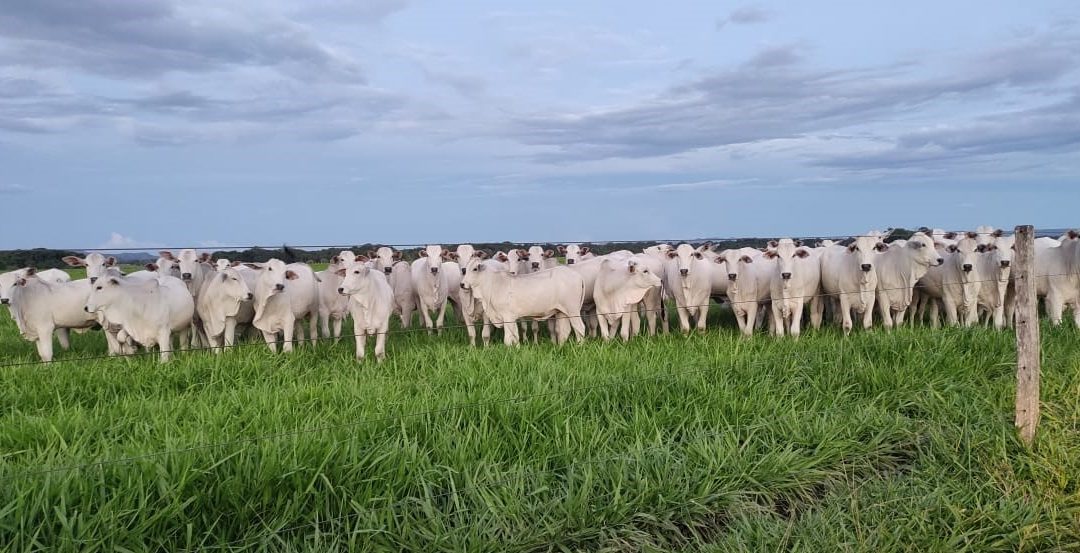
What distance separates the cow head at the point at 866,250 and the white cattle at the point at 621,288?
3.11 metres

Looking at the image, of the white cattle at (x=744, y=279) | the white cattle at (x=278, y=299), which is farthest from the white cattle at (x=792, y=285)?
the white cattle at (x=278, y=299)

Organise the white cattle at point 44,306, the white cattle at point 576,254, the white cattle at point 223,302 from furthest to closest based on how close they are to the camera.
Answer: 1. the white cattle at point 576,254
2. the white cattle at point 223,302
3. the white cattle at point 44,306

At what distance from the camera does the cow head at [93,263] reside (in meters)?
10.6

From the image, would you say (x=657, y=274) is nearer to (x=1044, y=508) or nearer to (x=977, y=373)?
(x=977, y=373)

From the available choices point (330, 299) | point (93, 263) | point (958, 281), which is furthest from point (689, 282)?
point (93, 263)

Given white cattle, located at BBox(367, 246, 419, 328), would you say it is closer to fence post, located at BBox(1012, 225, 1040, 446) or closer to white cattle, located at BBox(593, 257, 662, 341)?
white cattle, located at BBox(593, 257, 662, 341)

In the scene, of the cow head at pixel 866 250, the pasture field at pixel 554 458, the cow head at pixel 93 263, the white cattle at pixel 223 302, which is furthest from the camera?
the cow head at pixel 866 250

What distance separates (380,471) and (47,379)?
5147mm

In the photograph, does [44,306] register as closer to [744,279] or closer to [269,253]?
[269,253]

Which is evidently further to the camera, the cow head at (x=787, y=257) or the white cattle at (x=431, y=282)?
the white cattle at (x=431, y=282)

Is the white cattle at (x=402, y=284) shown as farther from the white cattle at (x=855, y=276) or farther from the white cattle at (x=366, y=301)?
the white cattle at (x=855, y=276)

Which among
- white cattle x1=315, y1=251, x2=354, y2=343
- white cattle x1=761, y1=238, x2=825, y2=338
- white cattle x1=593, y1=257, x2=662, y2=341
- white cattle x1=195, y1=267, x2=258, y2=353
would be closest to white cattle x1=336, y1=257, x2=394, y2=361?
white cattle x1=195, y1=267, x2=258, y2=353

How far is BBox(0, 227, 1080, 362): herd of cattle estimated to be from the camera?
11.1 metres

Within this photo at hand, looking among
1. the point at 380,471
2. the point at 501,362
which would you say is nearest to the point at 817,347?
the point at 501,362
